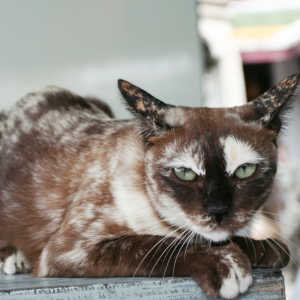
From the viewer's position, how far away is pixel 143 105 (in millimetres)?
1239

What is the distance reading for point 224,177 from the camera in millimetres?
1147

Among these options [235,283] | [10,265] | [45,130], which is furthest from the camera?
[45,130]

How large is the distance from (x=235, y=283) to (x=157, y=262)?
0.82ft

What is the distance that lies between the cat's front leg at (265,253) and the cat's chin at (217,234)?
8cm

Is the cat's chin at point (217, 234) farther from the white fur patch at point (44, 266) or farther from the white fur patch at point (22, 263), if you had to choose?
the white fur patch at point (22, 263)

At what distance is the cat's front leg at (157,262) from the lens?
0.99 meters

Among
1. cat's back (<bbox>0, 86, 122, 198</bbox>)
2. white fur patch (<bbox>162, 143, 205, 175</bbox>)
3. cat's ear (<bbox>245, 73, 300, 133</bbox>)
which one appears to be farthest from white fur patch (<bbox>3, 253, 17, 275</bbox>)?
cat's ear (<bbox>245, 73, 300, 133</bbox>)

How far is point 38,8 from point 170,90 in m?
0.93

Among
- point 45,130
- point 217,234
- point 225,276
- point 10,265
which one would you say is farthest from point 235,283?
point 45,130

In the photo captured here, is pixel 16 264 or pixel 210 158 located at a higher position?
pixel 210 158

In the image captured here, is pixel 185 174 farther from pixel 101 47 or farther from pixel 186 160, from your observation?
pixel 101 47

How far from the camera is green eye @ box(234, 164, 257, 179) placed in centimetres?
119

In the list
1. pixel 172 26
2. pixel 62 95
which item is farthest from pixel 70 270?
pixel 172 26

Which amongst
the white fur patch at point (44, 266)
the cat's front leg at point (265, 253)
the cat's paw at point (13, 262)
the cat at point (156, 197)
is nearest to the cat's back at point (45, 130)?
the cat at point (156, 197)
